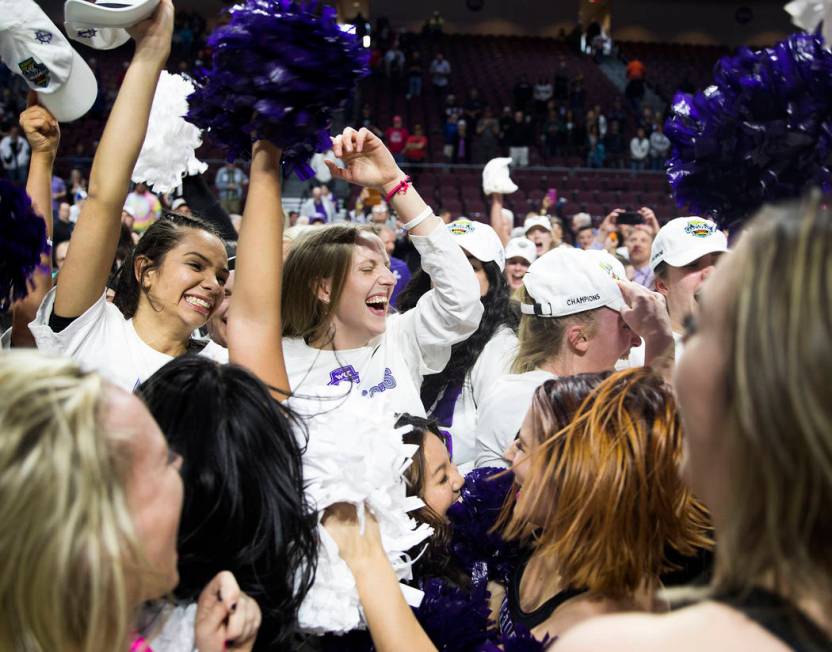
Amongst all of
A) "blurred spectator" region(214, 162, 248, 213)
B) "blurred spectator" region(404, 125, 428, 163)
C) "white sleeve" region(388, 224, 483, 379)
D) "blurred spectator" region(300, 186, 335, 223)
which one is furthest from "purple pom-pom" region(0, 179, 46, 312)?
"blurred spectator" region(404, 125, 428, 163)

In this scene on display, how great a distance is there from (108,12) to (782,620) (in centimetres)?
150

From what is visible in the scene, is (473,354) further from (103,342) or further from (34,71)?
(34,71)

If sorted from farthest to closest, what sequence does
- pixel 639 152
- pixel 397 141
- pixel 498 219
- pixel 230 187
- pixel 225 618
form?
pixel 639 152 → pixel 397 141 → pixel 230 187 → pixel 498 219 → pixel 225 618

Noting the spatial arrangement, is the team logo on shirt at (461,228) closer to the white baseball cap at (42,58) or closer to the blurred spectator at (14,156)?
the white baseball cap at (42,58)

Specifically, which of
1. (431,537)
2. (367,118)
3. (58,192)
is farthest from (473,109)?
(431,537)

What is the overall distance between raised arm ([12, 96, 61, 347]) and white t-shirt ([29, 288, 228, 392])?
19 centimetres

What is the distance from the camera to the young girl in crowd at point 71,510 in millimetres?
903

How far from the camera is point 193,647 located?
1189mm

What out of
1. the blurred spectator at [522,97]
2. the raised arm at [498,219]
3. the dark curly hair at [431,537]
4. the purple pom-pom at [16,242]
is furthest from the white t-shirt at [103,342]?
the blurred spectator at [522,97]

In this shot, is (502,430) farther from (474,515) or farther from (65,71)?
(65,71)

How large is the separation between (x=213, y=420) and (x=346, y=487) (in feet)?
0.72

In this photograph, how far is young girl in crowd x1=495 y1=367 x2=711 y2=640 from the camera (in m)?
1.39

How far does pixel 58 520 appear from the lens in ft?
2.97

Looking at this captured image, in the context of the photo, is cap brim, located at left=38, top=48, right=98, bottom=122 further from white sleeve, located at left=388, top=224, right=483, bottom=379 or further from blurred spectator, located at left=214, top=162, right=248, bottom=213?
blurred spectator, located at left=214, top=162, right=248, bottom=213
